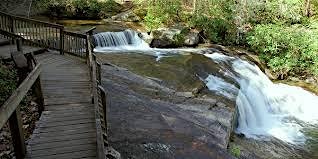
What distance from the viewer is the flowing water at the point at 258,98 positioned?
14398mm

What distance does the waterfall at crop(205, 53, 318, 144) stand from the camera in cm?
1448

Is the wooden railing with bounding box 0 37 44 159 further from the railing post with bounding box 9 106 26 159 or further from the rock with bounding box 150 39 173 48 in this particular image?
the rock with bounding box 150 39 173 48

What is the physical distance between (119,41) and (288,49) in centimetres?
982

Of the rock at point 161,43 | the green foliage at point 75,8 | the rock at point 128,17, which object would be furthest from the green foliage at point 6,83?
the green foliage at point 75,8

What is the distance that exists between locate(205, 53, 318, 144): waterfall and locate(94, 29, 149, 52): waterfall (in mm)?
4570

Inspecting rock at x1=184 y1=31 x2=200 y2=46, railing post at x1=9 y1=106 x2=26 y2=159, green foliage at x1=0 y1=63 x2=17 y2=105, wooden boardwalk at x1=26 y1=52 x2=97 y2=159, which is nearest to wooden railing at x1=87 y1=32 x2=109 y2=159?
wooden boardwalk at x1=26 y1=52 x2=97 y2=159

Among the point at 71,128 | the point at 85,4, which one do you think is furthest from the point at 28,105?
the point at 85,4

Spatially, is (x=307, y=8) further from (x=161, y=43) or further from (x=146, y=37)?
(x=146, y=37)

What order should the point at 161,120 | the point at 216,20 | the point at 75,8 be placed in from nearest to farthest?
the point at 161,120 < the point at 216,20 < the point at 75,8

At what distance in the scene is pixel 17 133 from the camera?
557 centimetres

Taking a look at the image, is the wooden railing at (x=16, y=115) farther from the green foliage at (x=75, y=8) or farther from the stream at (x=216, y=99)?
the green foliage at (x=75, y=8)

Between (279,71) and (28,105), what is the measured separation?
1580cm

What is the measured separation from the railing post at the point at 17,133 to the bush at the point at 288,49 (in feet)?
56.9

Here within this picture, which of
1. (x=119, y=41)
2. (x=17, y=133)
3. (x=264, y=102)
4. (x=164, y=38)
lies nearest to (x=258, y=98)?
(x=264, y=102)
